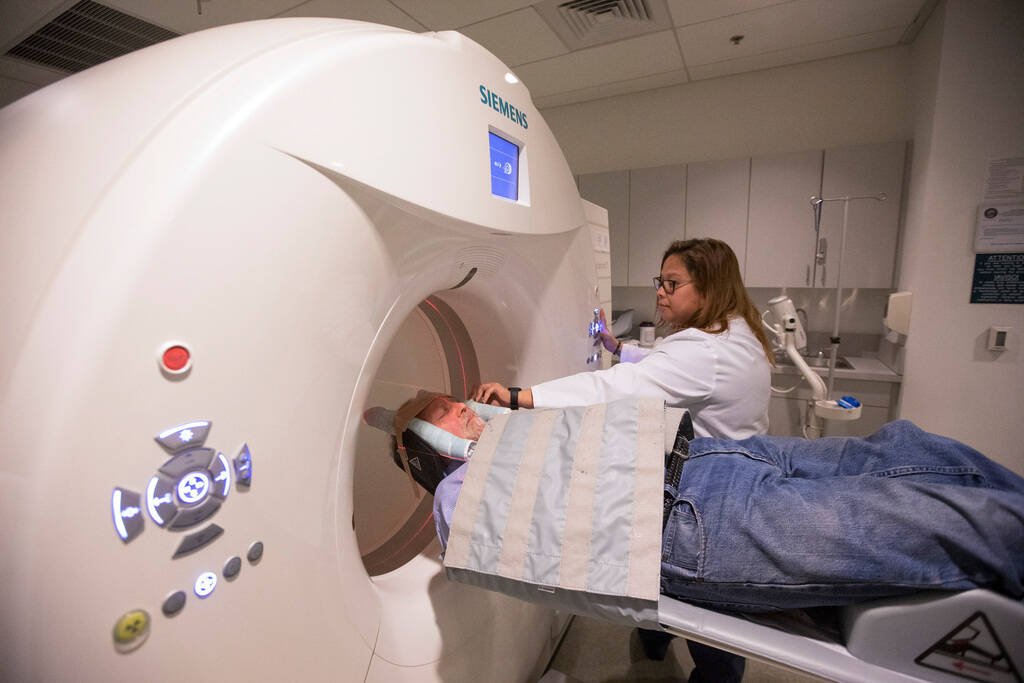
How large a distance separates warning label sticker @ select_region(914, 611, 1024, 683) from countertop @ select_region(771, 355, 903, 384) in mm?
2138

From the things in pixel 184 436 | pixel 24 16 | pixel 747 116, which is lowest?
pixel 184 436

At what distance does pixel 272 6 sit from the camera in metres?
2.14

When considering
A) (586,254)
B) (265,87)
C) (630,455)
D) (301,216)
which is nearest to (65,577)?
(301,216)

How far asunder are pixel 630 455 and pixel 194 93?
0.68 m

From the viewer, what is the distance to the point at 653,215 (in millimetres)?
3266

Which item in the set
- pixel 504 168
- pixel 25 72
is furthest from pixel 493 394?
pixel 25 72

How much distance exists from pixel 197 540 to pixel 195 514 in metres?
0.03

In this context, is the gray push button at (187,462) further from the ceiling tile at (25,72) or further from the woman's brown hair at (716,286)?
the ceiling tile at (25,72)

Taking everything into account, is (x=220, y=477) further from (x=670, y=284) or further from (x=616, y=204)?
(x=616, y=204)

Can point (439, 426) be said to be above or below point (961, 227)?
below

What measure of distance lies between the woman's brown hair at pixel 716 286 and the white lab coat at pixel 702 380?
2.9 inches

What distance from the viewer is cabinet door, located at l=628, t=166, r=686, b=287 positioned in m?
3.17

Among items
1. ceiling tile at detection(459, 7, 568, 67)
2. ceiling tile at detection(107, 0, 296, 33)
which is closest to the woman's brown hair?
ceiling tile at detection(459, 7, 568, 67)

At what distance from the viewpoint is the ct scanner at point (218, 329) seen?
1.32 ft
